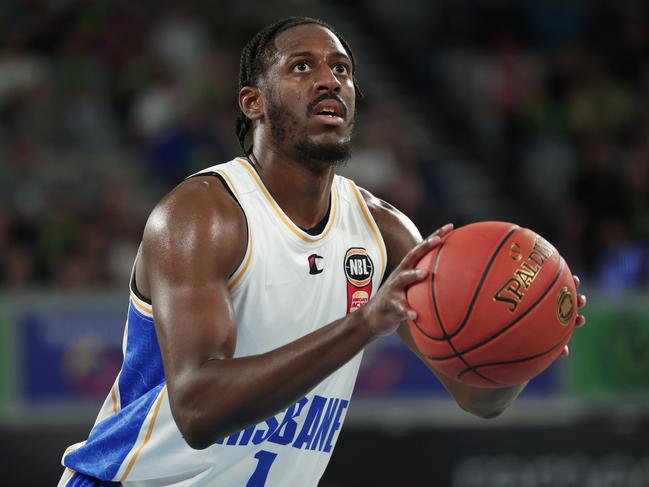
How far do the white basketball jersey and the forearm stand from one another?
0.54m

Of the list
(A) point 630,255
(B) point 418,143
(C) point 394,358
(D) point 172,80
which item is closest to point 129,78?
(D) point 172,80

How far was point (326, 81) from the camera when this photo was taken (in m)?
3.73

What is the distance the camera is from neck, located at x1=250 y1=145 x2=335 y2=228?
12.6ft

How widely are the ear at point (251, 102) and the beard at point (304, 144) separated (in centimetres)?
10

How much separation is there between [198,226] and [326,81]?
733mm

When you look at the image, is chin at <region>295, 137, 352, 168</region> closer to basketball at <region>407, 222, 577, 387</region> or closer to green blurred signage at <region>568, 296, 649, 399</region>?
basketball at <region>407, 222, 577, 387</region>

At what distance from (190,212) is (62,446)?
4152mm

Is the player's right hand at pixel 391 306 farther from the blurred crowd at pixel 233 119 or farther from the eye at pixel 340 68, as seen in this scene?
the blurred crowd at pixel 233 119

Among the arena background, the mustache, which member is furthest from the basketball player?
the arena background

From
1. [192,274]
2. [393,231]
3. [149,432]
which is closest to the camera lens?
[192,274]

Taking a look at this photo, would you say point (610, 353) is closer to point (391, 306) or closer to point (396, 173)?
point (396, 173)

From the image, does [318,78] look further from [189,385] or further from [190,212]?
[189,385]

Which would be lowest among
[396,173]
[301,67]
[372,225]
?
[396,173]

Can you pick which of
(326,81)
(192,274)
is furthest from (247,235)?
(326,81)
